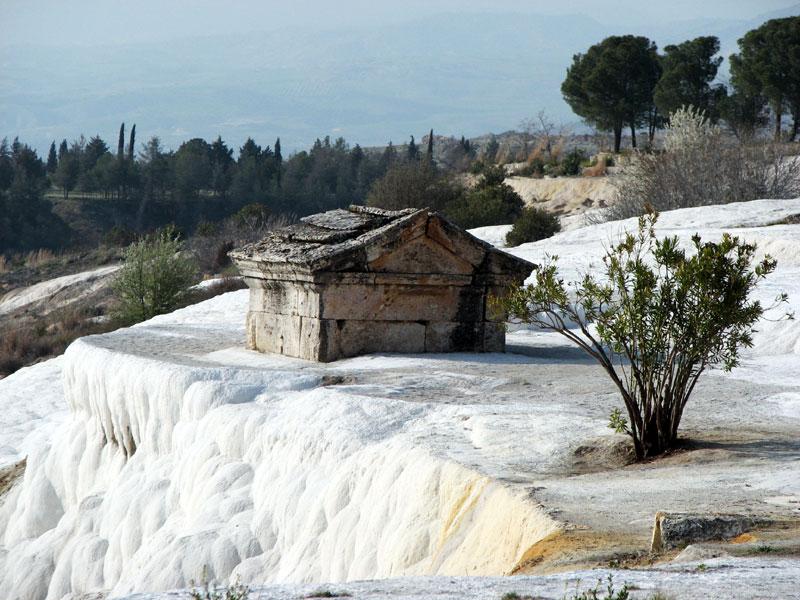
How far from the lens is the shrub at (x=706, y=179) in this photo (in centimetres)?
2739

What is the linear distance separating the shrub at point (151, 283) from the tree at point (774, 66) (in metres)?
30.8

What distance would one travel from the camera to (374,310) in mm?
10695

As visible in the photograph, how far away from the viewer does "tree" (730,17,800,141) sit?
163 ft

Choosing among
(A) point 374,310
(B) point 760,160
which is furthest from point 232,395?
(B) point 760,160

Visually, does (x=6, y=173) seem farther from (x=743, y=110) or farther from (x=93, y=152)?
(x=743, y=110)

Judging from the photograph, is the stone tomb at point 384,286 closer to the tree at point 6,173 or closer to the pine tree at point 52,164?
the tree at point 6,173

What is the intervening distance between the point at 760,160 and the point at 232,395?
2313 cm

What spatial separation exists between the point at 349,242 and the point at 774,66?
4409 centimetres

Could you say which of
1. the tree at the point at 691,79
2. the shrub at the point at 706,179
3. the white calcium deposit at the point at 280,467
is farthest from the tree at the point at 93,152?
the white calcium deposit at the point at 280,467

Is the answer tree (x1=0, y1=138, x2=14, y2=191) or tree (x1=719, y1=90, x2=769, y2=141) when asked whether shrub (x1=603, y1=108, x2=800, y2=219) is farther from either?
tree (x1=0, y1=138, x2=14, y2=191)

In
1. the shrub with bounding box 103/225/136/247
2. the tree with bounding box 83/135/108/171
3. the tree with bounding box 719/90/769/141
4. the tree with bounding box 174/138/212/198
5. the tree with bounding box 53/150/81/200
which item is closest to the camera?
the shrub with bounding box 103/225/136/247

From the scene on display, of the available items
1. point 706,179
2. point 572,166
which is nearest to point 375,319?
point 706,179

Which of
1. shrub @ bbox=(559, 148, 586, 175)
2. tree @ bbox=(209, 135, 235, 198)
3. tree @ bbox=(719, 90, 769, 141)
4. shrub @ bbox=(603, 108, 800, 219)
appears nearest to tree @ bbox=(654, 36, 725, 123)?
tree @ bbox=(719, 90, 769, 141)

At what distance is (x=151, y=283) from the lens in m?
26.0
